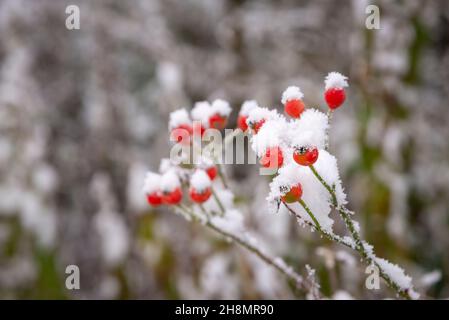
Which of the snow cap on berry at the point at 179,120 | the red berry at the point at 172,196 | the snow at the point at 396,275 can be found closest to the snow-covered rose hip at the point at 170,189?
the red berry at the point at 172,196

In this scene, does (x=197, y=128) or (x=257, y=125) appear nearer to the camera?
(x=257, y=125)

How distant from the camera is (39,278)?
211cm

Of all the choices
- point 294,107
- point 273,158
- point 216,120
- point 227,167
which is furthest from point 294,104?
point 227,167

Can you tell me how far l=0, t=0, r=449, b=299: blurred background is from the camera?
188cm

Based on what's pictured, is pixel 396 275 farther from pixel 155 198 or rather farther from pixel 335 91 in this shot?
pixel 155 198

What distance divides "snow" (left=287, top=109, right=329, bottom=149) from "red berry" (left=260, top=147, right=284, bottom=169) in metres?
0.02

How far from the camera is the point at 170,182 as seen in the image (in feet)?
2.45

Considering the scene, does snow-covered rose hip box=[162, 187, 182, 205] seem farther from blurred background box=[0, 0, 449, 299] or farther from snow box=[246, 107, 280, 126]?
blurred background box=[0, 0, 449, 299]

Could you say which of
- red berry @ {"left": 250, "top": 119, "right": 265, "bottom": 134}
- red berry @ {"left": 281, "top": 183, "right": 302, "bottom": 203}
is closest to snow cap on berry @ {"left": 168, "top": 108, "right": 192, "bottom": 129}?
red berry @ {"left": 250, "top": 119, "right": 265, "bottom": 134}

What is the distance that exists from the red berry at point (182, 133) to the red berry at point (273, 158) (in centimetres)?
25

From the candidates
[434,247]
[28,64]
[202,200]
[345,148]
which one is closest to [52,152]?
[28,64]

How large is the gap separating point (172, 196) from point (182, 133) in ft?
0.40
